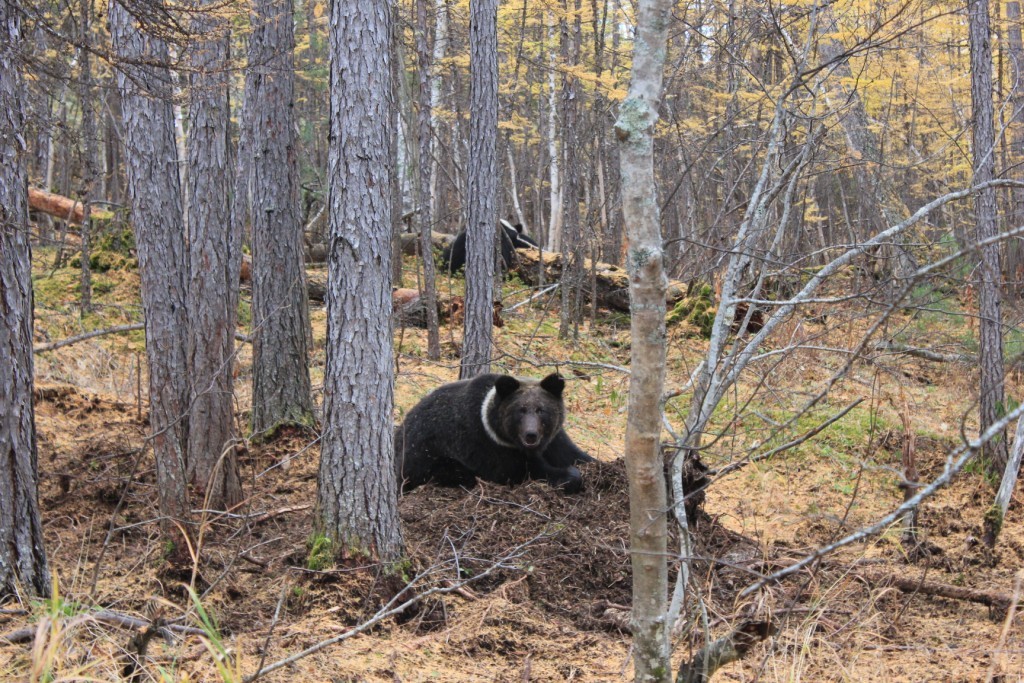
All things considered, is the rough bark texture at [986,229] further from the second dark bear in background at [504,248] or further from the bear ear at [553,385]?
the second dark bear in background at [504,248]

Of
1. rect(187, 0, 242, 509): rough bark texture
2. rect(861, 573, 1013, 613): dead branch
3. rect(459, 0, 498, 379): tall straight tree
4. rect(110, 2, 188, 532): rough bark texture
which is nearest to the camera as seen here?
rect(861, 573, 1013, 613): dead branch

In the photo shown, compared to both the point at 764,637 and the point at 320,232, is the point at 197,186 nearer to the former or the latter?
the point at 764,637

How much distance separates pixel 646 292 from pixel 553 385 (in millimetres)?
4599

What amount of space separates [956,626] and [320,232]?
54.7ft

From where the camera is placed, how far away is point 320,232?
19969 mm

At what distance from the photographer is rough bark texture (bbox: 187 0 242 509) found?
21.3 feet

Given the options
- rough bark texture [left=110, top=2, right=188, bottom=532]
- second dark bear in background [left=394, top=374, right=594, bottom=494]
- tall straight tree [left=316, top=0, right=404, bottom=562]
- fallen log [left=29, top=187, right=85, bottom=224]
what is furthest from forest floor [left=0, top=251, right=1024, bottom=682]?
fallen log [left=29, top=187, right=85, bottom=224]

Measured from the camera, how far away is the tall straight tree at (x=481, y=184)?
10.4 meters

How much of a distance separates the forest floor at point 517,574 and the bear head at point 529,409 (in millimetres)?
490

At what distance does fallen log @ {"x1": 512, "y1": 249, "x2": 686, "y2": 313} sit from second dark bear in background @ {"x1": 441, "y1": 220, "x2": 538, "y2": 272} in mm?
220

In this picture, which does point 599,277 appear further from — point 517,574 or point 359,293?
point 359,293

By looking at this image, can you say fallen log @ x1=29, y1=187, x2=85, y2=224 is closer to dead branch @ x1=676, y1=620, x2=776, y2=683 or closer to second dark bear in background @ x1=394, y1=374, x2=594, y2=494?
second dark bear in background @ x1=394, y1=374, x2=594, y2=494

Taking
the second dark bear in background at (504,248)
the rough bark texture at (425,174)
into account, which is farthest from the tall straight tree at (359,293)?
the second dark bear in background at (504,248)

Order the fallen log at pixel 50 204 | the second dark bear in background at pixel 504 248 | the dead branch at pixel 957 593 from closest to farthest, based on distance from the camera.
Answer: the dead branch at pixel 957 593, the fallen log at pixel 50 204, the second dark bear in background at pixel 504 248
